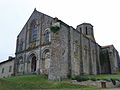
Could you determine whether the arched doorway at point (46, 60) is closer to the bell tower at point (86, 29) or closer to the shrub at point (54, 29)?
the shrub at point (54, 29)

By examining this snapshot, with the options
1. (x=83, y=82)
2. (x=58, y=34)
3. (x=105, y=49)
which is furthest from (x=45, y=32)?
(x=105, y=49)

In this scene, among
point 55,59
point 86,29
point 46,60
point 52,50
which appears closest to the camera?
point 55,59

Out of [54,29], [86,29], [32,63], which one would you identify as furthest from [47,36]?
[86,29]

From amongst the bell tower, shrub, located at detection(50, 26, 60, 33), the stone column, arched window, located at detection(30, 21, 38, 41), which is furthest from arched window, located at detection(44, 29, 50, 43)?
the bell tower

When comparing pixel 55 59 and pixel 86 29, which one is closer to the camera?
pixel 55 59

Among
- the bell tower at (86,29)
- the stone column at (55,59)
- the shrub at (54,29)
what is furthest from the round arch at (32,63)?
the bell tower at (86,29)

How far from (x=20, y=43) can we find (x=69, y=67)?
14005mm

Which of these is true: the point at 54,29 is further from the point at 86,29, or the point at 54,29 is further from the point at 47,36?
the point at 86,29

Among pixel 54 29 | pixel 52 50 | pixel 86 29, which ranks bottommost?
pixel 52 50

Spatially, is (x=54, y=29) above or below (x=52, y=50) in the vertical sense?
above

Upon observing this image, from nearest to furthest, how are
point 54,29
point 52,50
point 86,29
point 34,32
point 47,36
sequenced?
point 52,50 → point 54,29 → point 47,36 → point 34,32 → point 86,29

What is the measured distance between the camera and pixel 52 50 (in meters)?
27.9

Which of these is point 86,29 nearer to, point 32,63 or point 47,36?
point 47,36

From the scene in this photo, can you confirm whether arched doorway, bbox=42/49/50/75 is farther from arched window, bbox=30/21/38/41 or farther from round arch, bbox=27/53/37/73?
arched window, bbox=30/21/38/41
